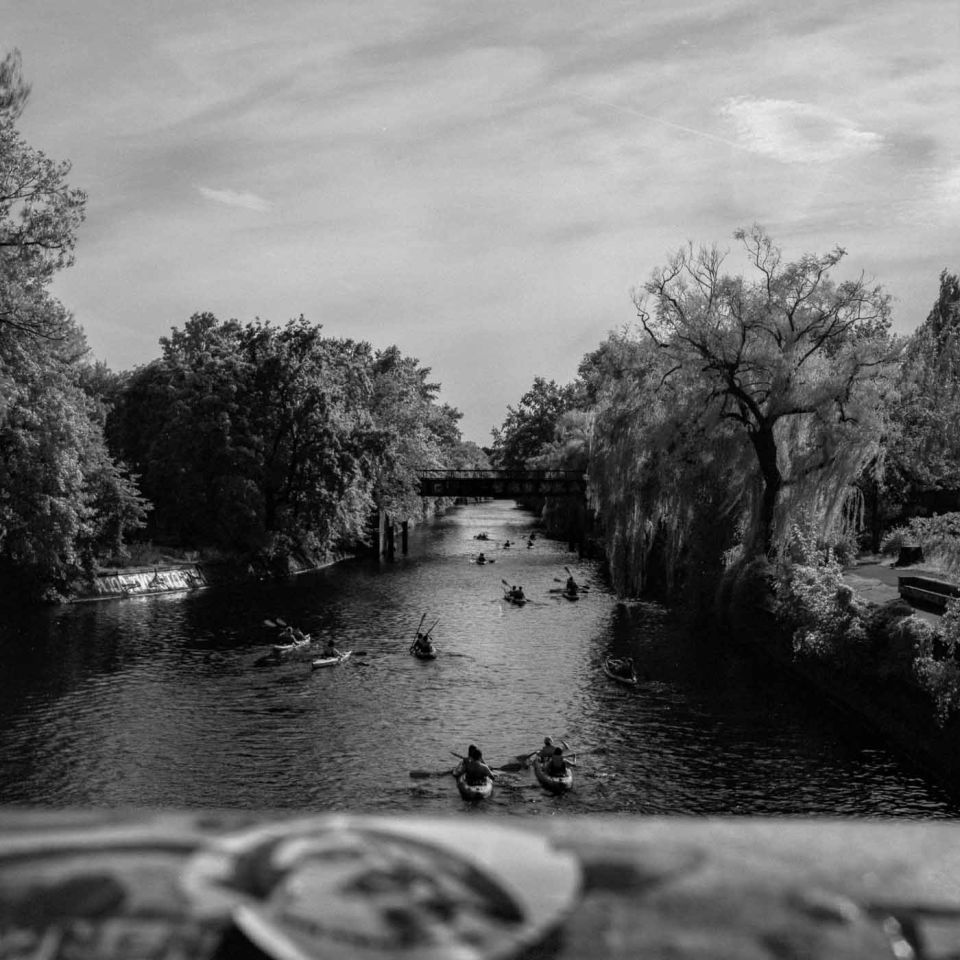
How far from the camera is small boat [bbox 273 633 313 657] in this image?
3838cm

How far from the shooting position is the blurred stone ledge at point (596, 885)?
1.45 metres

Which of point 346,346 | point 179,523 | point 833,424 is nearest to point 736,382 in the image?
point 833,424

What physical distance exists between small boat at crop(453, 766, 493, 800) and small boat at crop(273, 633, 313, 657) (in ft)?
53.9

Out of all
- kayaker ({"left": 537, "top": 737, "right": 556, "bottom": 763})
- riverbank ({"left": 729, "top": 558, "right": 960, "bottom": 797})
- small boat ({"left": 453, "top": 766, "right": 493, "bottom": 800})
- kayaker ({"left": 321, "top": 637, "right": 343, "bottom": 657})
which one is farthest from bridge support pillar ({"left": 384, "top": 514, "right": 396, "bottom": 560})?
small boat ({"left": 453, "top": 766, "right": 493, "bottom": 800})

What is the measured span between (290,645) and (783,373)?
62.1ft

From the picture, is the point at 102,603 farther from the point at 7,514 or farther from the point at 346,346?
the point at 346,346

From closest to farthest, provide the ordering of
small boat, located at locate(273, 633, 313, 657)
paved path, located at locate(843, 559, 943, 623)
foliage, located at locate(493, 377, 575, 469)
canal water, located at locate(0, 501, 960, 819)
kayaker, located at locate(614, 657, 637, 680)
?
canal water, located at locate(0, 501, 960, 819) < kayaker, located at locate(614, 657, 637, 680) < paved path, located at locate(843, 559, 943, 623) < small boat, located at locate(273, 633, 313, 657) < foliage, located at locate(493, 377, 575, 469)

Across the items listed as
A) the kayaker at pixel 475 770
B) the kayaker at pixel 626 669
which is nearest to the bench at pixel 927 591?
the kayaker at pixel 626 669

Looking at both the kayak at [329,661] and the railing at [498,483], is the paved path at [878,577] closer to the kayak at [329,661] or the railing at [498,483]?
the kayak at [329,661]

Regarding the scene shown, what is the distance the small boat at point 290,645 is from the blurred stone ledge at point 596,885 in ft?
123

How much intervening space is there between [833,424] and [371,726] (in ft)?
62.6

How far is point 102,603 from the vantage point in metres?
52.7

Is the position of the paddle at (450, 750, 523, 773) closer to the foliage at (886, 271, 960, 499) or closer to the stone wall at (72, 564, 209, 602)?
the foliage at (886, 271, 960, 499)

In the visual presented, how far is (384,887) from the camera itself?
1.52 meters
